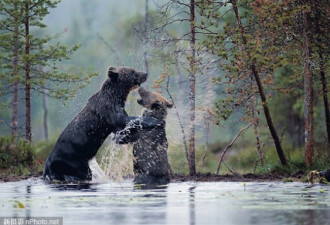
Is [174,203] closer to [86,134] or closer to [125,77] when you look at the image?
[86,134]

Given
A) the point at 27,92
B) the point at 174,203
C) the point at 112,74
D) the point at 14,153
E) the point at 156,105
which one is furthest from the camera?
the point at 27,92

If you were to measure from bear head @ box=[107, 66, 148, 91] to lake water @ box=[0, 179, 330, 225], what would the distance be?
2.27 m

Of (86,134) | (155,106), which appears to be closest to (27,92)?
(86,134)

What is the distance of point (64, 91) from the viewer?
25359mm

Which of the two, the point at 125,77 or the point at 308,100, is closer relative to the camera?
the point at 125,77

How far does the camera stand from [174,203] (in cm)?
1213

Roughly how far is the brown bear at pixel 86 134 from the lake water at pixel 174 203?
2.38ft

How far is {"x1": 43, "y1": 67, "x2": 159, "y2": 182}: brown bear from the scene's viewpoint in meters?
17.0

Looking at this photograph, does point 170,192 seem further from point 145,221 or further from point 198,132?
point 198,132

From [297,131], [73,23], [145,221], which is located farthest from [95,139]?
[73,23]

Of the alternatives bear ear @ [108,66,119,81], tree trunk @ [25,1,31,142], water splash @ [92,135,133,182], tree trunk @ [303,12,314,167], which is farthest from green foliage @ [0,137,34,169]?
tree trunk @ [303,12,314,167]

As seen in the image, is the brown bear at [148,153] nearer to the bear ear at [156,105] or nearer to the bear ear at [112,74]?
the bear ear at [156,105]

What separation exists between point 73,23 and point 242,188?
226 ft

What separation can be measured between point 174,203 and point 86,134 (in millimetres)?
5407
